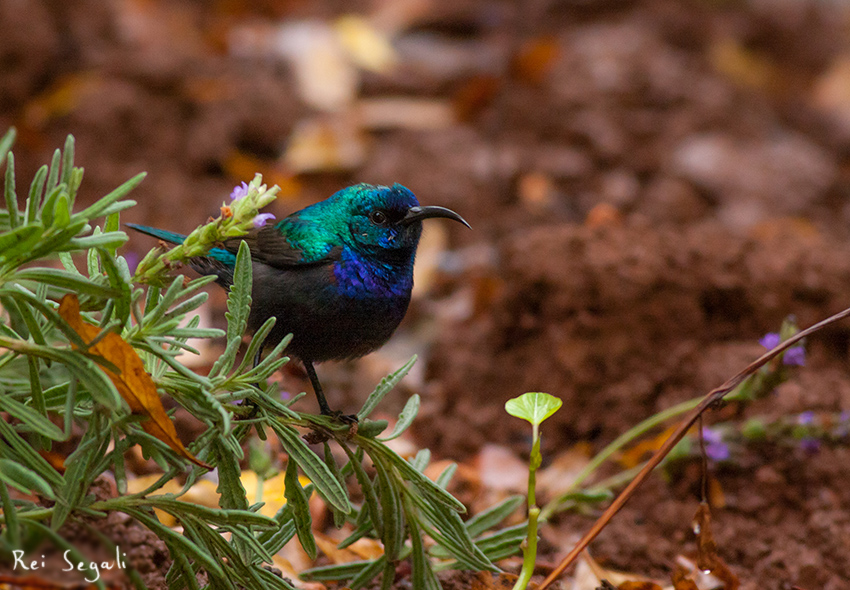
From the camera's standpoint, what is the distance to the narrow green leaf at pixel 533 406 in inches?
74.9

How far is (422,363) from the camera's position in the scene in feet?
13.3

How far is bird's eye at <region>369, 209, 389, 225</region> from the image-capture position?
8.34ft

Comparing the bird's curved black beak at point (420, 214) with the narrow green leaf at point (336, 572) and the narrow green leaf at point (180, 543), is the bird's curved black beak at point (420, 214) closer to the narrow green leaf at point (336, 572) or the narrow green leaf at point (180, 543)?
the narrow green leaf at point (336, 572)

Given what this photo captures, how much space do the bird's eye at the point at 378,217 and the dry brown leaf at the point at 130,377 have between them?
1077 mm

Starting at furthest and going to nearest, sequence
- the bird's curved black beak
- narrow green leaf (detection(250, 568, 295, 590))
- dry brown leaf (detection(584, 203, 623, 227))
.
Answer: dry brown leaf (detection(584, 203, 623, 227)), the bird's curved black beak, narrow green leaf (detection(250, 568, 295, 590))

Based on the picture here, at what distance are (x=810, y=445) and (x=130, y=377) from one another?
2264 millimetres

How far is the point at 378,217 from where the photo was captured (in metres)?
2.54

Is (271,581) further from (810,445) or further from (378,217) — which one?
(810,445)

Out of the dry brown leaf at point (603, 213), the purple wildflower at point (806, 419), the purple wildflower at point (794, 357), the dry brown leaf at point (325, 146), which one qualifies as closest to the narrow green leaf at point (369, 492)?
the purple wildflower at point (794, 357)

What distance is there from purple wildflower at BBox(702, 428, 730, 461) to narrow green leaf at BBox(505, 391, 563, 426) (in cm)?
112

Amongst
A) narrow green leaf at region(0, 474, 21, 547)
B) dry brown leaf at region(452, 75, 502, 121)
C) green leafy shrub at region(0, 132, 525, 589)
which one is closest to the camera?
narrow green leaf at region(0, 474, 21, 547)

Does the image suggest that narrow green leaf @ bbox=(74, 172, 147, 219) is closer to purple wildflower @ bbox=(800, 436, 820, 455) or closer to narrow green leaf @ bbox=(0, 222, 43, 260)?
narrow green leaf @ bbox=(0, 222, 43, 260)

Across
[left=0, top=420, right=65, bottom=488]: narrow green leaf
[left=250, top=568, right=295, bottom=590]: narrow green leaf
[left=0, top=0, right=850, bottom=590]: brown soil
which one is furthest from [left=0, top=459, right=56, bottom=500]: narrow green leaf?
[left=0, top=0, right=850, bottom=590]: brown soil

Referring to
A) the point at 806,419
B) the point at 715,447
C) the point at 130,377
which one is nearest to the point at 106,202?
the point at 130,377
